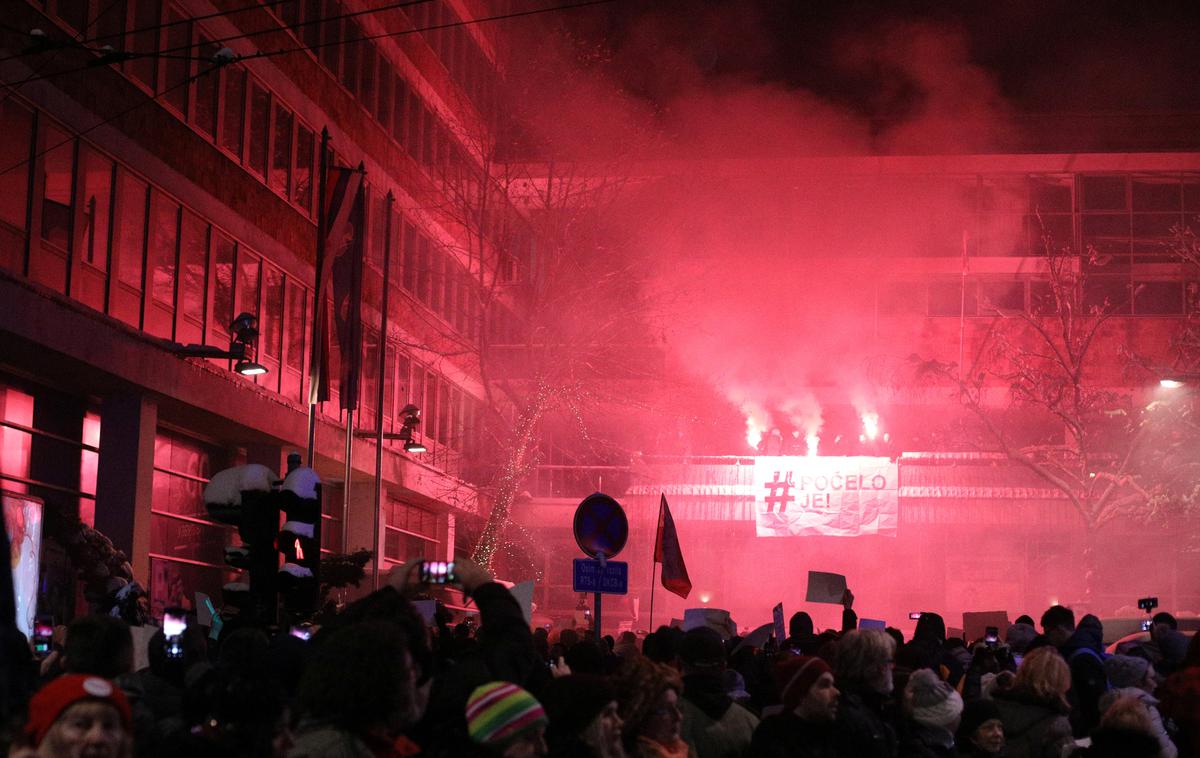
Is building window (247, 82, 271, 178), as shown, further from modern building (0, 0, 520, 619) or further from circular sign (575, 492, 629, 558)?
circular sign (575, 492, 629, 558)

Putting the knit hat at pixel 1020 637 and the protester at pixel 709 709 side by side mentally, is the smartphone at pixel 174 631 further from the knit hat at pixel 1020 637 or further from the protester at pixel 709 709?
the knit hat at pixel 1020 637

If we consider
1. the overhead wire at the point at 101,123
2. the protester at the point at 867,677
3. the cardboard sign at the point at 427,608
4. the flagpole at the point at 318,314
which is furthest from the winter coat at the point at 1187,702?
the overhead wire at the point at 101,123

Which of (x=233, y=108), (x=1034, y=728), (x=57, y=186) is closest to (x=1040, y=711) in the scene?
(x=1034, y=728)

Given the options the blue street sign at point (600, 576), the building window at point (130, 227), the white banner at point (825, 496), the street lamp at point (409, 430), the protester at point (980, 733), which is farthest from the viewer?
the white banner at point (825, 496)

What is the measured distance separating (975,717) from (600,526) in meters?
3.54

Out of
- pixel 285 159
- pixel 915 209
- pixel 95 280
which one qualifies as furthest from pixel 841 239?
pixel 95 280

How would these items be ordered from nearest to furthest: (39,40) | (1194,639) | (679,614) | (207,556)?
(1194,639)
(39,40)
(207,556)
(679,614)

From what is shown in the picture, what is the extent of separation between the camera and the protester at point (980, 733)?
7055 millimetres

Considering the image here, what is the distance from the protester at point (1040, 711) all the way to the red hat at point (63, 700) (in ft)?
15.6

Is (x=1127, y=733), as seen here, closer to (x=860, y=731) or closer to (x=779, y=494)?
(x=860, y=731)

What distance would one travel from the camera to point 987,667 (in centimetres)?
1058

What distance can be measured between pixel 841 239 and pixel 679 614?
12.4 metres

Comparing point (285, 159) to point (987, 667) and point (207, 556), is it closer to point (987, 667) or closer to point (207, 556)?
point (207, 556)

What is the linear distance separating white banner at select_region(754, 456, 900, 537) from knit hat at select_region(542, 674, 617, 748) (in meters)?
32.1
